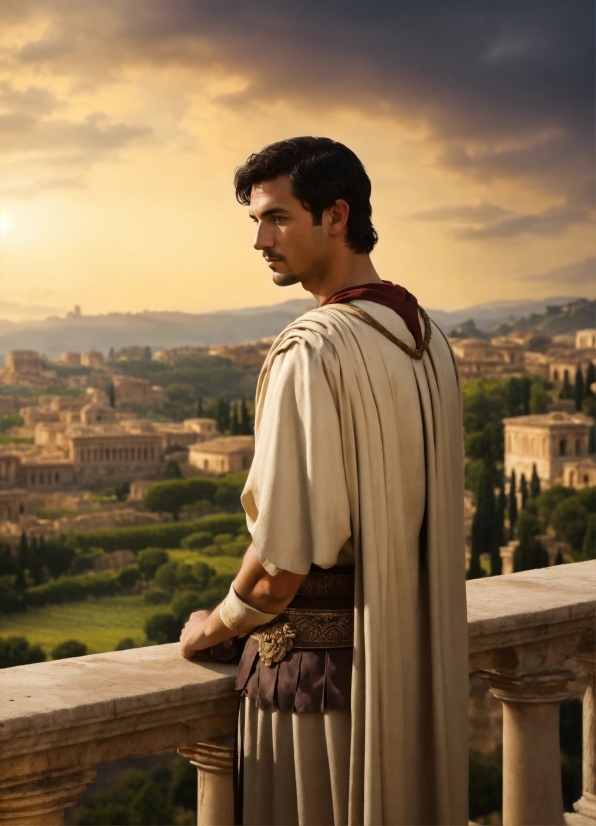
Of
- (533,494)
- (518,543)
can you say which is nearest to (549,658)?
(518,543)

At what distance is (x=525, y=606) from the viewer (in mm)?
1580

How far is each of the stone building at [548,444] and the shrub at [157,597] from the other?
11.1m

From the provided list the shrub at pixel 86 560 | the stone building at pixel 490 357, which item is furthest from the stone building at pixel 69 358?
the stone building at pixel 490 357

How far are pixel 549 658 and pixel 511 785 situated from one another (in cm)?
18

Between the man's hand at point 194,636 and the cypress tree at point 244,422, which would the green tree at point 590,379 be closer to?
the cypress tree at point 244,422

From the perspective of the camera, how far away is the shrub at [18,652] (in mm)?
26078

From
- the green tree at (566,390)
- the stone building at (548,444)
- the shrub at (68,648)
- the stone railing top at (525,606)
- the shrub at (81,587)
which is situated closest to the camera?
the stone railing top at (525,606)

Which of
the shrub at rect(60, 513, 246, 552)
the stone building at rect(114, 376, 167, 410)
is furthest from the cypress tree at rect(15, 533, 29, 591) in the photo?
the stone building at rect(114, 376, 167, 410)

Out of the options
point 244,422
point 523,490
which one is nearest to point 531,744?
point 523,490

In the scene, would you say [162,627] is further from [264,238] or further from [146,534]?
[264,238]

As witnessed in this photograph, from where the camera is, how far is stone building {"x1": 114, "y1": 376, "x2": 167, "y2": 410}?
42.9m

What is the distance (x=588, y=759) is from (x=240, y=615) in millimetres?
873

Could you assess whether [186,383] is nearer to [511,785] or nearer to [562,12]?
[562,12]

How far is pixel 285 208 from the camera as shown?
118 cm
